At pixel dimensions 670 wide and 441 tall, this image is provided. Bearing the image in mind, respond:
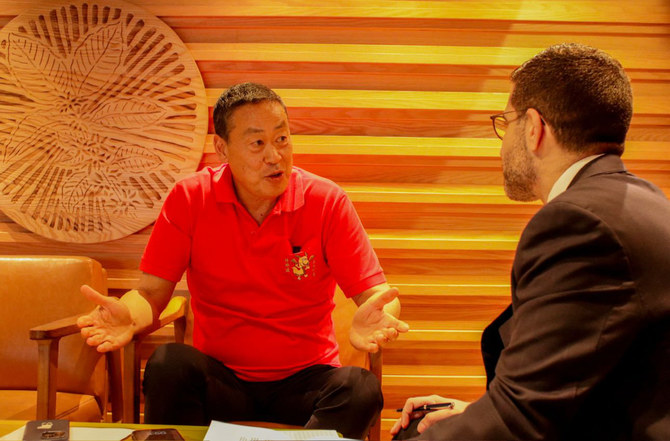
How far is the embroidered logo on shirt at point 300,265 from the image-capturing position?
2207mm

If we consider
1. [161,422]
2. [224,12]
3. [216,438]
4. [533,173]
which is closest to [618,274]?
[533,173]

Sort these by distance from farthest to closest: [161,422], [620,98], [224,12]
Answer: [224,12], [161,422], [620,98]

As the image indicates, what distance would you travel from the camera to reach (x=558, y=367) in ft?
3.49

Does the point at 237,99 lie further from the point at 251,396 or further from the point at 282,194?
the point at 251,396

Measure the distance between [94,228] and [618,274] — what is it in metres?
2.42

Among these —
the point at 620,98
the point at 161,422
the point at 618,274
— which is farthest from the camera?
the point at 161,422

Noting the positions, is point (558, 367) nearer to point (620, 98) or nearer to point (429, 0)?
point (620, 98)

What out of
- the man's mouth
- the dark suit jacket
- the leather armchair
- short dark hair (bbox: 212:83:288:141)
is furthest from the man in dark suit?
the leather armchair

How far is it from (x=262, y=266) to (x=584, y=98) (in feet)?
4.37

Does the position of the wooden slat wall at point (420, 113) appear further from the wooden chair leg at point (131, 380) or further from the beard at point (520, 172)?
the beard at point (520, 172)

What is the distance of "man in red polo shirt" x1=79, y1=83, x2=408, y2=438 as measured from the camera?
2162 millimetres

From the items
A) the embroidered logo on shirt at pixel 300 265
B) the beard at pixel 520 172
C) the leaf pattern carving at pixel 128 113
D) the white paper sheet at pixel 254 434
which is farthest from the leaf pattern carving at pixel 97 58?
the beard at pixel 520 172

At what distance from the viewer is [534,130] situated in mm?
1377

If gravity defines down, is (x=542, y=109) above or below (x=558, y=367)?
above
